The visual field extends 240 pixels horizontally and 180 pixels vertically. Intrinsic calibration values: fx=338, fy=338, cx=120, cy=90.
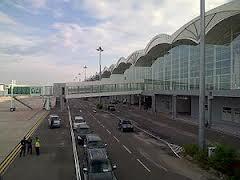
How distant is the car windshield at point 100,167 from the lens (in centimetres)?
1666

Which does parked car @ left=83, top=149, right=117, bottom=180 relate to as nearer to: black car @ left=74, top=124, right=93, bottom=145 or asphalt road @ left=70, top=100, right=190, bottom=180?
asphalt road @ left=70, top=100, right=190, bottom=180

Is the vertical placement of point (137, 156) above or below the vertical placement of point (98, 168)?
below

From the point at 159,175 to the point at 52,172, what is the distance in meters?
6.07

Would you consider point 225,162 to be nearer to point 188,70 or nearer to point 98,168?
point 98,168

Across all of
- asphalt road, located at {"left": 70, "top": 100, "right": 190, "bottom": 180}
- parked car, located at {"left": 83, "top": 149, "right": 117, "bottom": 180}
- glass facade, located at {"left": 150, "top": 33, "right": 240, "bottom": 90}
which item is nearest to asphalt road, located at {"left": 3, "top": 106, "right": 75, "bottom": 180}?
asphalt road, located at {"left": 70, "top": 100, "right": 190, "bottom": 180}

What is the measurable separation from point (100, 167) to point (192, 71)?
Result: 42.0 m

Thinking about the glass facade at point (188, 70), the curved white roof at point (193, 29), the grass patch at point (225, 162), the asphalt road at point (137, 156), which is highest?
the curved white roof at point (193, 29)

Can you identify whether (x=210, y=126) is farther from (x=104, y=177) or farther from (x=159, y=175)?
(x=104, y=177)

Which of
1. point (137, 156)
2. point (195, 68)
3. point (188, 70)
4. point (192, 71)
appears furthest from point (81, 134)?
point (188, 70)

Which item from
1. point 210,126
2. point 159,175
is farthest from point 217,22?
point 159,175

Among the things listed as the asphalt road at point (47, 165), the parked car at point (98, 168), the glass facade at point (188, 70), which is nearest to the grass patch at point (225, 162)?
the parked car at point (98, 168)

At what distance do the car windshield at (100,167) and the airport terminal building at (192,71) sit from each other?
20543mm

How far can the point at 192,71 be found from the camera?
56.2 m

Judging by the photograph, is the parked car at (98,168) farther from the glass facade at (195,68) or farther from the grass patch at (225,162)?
the glass facade at (195,68)
